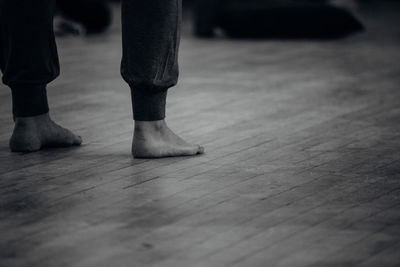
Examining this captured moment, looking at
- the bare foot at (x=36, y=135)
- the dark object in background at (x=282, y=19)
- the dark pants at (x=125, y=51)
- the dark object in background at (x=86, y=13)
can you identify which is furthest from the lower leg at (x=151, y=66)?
the dark object in background at (x=86, y=13)

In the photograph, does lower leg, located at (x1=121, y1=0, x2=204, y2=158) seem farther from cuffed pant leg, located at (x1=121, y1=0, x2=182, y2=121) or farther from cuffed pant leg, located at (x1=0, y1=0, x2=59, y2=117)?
cuffed pant leg, located at (x1=0, y1=0, x2=59, y2=117)

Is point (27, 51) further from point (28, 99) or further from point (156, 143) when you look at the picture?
point (156, 143)

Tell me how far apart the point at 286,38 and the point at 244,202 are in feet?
12.7

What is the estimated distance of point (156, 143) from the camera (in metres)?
2.14

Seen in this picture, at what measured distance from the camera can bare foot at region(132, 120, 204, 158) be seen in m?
2.14

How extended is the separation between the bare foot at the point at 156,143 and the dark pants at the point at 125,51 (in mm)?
23

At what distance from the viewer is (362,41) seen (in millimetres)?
5223

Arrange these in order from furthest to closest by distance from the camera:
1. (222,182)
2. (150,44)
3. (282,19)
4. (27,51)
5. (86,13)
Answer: (86,13) < (282,19) < (27,51) < (150,44) < (222,182)

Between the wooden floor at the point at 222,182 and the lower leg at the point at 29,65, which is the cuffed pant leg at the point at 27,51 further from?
the wooden floor at the point at 222,182

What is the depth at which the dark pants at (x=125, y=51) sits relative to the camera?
81.5 inches

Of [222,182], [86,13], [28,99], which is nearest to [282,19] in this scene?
[86,13]

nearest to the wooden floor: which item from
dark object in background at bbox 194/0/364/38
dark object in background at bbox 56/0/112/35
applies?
dark object in background at bbox 194/0/364/38

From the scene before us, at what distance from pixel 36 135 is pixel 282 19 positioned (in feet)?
11.3

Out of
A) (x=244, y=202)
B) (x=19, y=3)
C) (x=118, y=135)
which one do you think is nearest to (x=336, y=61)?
(x=118, y=135)
